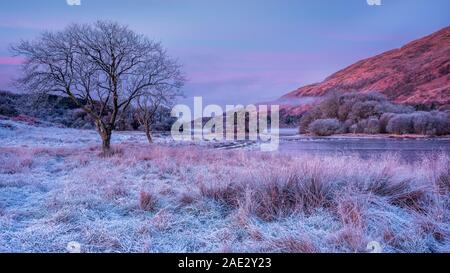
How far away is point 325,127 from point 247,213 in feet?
17.3

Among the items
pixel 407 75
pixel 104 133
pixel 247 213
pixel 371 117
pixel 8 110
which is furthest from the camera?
pixel 104 133

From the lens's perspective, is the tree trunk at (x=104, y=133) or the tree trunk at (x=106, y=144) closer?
the tree trunk at (x=106, y=144)

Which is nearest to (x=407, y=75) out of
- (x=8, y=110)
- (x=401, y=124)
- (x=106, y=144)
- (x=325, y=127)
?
(x=401, y=124)

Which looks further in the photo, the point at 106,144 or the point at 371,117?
the point at 106,144

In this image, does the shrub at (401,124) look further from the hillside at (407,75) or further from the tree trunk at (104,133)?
the tree trunk at (104,133)

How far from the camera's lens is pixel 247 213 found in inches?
106

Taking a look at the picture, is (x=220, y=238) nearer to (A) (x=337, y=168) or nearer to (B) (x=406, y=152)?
(A) (x=337, y=168)

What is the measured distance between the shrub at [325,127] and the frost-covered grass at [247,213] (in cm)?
334

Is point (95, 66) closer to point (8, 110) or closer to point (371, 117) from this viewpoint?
point (8, 110)


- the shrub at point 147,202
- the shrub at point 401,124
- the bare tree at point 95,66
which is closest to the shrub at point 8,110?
the bare tree at point 95,66

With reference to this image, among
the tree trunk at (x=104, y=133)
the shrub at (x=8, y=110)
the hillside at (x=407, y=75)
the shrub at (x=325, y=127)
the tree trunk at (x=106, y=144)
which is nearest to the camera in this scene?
the hillside at (x=407, y=75)

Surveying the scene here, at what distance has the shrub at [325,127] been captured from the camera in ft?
23.9

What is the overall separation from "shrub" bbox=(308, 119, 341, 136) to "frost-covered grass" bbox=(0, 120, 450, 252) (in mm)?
3338
